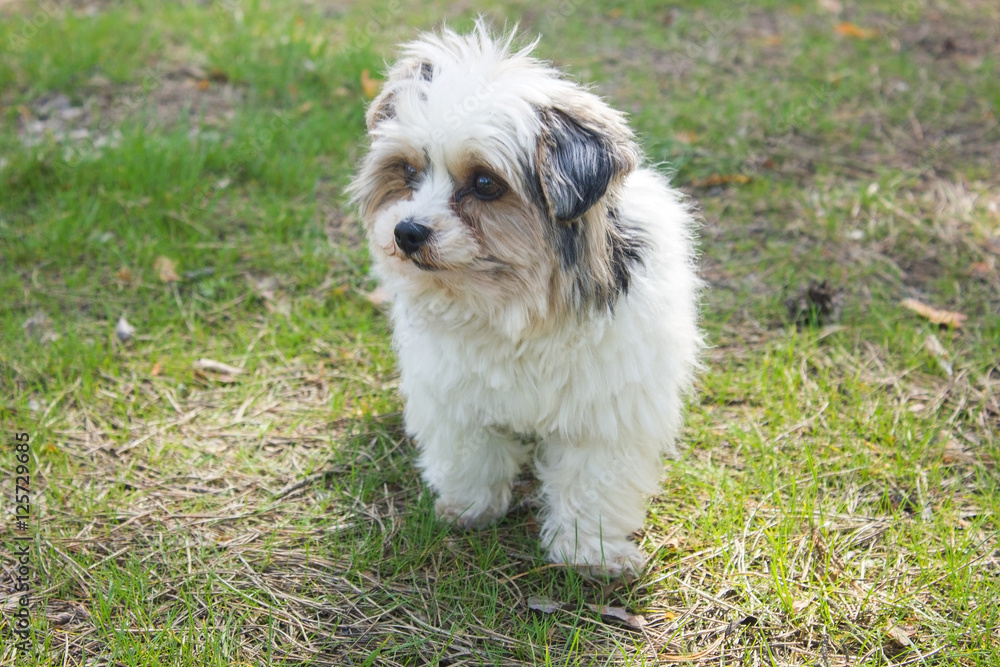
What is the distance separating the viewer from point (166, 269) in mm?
3918

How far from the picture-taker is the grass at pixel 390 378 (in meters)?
2.45

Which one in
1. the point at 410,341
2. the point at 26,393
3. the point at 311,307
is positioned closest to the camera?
the point at 410,341

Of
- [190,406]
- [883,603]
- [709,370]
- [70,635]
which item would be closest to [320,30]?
[190,406]

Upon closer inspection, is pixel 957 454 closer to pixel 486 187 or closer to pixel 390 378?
pixel 486 187

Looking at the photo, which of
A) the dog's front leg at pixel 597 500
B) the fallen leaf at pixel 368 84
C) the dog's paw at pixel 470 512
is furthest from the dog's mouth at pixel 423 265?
the fallen leaf at pixel 368 84

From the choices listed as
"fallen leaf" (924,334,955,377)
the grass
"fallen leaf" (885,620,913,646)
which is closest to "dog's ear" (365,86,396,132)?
the grass

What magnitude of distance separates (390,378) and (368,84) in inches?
100

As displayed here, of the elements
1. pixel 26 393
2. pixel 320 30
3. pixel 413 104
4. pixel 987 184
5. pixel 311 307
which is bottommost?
pixel 26 393

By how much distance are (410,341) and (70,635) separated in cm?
126

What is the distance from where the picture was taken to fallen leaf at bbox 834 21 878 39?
611 centimetres

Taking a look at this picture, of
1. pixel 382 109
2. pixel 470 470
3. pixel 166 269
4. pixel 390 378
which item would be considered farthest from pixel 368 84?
pixel 470 470

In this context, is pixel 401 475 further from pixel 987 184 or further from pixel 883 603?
pixel 987 184

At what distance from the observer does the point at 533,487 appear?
3000 mm

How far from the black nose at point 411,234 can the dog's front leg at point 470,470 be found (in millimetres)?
677
